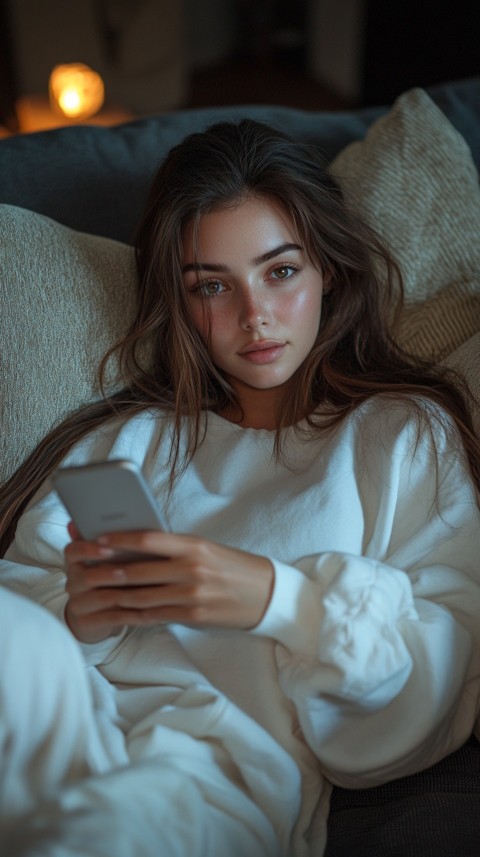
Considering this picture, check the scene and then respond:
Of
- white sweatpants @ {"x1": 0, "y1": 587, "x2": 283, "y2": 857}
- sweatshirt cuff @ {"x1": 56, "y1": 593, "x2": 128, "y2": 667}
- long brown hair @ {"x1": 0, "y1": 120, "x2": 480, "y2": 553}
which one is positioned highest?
long brown hair @ {"x1": 0, "y1": 120, "x2": 480, "y2": 553}

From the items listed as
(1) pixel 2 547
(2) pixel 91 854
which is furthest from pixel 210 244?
(2) pixel 91 854

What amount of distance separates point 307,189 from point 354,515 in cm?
52

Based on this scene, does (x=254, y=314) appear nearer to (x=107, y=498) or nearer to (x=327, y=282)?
(x=327, y=282)

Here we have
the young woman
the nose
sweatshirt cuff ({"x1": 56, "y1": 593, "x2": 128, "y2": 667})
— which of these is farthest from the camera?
the nose

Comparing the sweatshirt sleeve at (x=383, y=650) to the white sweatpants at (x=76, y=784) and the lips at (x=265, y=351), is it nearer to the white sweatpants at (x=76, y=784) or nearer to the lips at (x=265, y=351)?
the white sweatpants at (x=76, y=784)

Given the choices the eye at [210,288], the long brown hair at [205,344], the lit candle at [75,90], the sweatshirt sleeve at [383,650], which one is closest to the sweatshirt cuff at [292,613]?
the sweatshirt sleeve at [383,650]

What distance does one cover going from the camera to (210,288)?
4.57 ft

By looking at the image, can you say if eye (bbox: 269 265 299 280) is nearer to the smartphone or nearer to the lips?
the lips

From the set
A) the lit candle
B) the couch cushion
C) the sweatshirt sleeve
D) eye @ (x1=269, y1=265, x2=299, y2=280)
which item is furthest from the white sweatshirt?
the lit candle

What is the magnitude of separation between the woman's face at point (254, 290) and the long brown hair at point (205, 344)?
3 cm

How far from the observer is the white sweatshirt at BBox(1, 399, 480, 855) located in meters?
1.07

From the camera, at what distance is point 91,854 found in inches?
33.3

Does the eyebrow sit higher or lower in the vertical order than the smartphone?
higher

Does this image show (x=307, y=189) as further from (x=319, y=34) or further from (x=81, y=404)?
(x=319, y=34)
